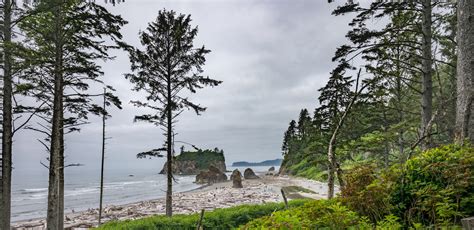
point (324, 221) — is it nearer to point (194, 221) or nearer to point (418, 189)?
point (418, 189)

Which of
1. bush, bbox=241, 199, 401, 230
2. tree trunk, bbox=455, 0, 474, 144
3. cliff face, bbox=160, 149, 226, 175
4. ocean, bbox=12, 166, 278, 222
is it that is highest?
tree trunk, bbox=455, 0, 474, 144

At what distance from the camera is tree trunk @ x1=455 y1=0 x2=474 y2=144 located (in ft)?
15.1

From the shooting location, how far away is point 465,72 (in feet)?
16.4

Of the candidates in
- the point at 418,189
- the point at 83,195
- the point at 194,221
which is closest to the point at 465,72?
the point at 418,189

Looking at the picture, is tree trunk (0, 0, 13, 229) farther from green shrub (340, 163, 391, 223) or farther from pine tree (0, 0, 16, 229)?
green shrub (340, 163, 391, 223)

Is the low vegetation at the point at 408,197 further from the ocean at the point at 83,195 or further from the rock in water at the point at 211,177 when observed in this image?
the rock in water at the point at 211,177

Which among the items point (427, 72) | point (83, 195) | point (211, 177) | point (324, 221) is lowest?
point (83, 195)

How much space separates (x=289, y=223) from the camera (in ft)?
6.82

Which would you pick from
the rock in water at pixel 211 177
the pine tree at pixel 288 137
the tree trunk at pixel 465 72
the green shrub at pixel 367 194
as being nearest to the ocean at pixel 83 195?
the rock in water at pixel 211 177

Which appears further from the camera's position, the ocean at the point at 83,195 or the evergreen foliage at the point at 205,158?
the evergreen foliage at the point at 205,158

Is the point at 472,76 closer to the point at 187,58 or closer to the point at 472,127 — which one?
the point at 472,127

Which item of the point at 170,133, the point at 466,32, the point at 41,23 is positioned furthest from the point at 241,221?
the point at 41,23

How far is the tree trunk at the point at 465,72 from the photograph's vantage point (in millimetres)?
4590

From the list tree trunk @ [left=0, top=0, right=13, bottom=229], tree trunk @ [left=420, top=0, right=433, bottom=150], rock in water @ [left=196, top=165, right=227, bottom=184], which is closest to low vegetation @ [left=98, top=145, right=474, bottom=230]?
tree trunk @ [left=420, top=0, right=433, bottom=150]
